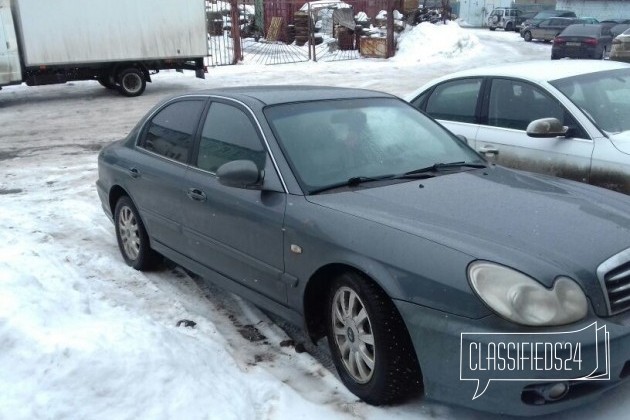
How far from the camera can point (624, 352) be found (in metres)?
2.81

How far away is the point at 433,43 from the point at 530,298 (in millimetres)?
27026

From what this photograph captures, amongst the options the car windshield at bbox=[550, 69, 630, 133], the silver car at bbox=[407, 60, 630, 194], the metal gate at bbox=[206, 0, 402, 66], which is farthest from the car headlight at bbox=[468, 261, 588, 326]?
the metal gate at bbox=[206, 0, 402, 66]

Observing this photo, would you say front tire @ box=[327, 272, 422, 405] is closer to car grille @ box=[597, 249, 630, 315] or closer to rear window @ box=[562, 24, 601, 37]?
car grille @ box=[597, 249, 630, 315]

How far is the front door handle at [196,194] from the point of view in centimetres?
429

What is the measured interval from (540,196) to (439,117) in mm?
2814

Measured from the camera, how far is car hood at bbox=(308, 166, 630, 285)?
115 inches

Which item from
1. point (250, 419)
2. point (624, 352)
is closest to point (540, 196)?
point (624, 352)

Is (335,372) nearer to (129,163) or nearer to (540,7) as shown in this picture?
(129,163)

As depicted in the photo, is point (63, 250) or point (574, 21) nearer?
point (63, 250)

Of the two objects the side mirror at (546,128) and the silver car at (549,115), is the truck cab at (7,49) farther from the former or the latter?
the side mirror at (546,128)

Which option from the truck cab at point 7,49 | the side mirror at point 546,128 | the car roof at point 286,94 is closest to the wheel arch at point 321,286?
the car roof at point 286,94

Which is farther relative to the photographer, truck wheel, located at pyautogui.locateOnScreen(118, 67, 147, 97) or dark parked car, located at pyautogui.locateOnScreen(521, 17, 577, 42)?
dark parked car, located at pyautogui.locateOnScreen(521, 17, 577, 42)

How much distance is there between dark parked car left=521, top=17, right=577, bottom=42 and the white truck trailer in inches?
1041

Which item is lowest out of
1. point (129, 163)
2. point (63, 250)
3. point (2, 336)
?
point (63, 250)
